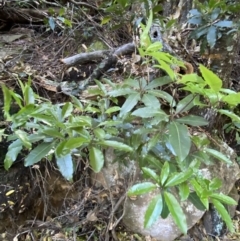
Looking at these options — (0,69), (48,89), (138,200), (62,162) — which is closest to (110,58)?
(48,89)

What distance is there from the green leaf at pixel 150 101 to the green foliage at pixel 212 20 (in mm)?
519

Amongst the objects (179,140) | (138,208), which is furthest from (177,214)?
(138,208)

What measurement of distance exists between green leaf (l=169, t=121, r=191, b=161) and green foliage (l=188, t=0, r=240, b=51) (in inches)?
24.1

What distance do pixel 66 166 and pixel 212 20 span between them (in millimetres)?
855

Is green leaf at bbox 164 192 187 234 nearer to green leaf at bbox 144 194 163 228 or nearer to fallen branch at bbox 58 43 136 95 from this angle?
green leaf at bbox 144 194 163 228

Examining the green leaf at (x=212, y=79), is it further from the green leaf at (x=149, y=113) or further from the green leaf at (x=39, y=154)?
the green leaf at (x=39, y=154)

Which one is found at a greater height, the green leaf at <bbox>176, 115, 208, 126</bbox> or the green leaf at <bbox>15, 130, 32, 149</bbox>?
the green leaf at <bbox>176, 115, 208, 126</bbox>

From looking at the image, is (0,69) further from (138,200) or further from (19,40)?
(138,200)

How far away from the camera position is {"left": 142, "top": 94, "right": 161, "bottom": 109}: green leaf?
0.80 m

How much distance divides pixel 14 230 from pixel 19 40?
1.34 m

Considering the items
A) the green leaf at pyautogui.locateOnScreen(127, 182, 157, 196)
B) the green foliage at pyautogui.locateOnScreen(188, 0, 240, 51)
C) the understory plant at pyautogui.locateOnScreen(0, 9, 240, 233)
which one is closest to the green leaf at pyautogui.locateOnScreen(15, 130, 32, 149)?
the understory plant at pyautogui.locateOnScreen(0, 9, 240, 233)

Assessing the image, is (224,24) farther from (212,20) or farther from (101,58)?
(101,58)

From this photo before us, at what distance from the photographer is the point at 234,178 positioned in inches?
60.3

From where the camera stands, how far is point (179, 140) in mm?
704
